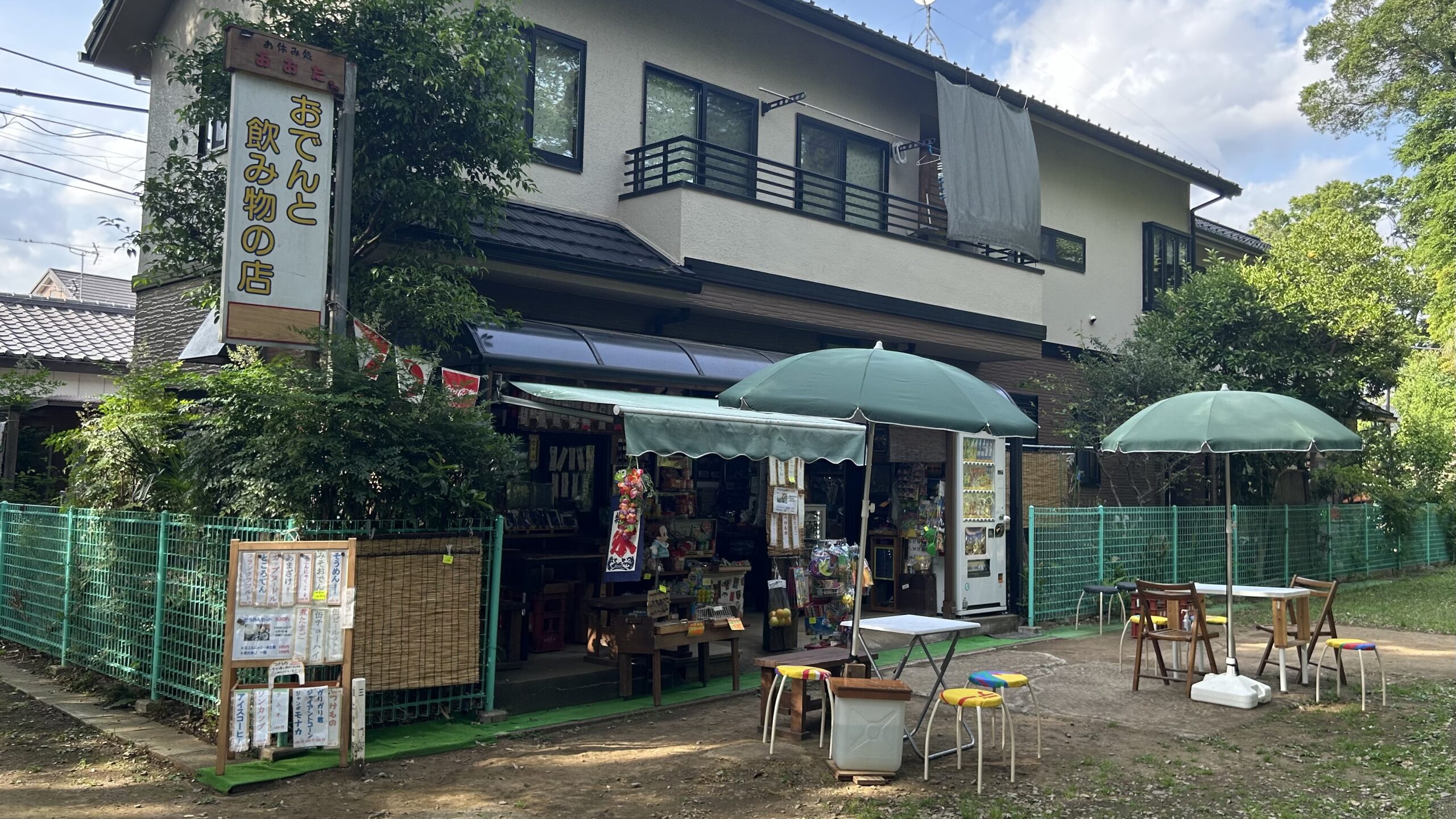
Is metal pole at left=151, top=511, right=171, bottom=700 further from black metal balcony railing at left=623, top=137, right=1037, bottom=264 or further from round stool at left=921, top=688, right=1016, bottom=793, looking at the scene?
black metal balcony railing at left=623, top=137, right=1037, bottom=264

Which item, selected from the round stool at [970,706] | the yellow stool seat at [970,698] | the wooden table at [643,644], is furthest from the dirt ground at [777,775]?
the yellow stool seat at [970,698]

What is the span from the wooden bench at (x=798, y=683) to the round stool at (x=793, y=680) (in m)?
0.06

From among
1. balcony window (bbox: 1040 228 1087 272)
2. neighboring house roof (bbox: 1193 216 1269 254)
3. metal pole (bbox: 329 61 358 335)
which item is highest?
neighboring house roof (bbox: 1193 216 1269 254)

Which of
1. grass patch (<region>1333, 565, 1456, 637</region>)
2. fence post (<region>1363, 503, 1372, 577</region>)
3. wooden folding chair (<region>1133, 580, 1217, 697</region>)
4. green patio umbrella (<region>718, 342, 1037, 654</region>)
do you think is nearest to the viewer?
green patio umbrella (<region>718, 342, 1037, 654</region>)

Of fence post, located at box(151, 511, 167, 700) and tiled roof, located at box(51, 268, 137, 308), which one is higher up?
tiled roof, located at box(51, 268, 137, 308)

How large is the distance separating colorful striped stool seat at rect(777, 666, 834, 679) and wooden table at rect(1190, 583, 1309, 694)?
13.4 feet

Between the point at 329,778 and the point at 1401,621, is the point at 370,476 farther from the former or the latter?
the point at 1401,621

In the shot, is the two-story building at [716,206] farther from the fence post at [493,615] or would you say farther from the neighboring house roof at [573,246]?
the fence post at [493,615]

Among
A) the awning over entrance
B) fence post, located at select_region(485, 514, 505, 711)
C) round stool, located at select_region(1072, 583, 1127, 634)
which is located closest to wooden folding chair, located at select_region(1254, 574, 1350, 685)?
round stool, located at select_region(1072, 583, 1127, 634)

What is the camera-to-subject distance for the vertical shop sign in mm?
7543

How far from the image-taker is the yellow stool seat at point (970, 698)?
6.69m

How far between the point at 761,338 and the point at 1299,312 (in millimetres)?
10699

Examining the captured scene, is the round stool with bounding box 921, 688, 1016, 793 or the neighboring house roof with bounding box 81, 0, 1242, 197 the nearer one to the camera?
the round stool with bounding box 921, 688, 1016, 793

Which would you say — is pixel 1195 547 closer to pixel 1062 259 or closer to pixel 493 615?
pixel 1062 259
